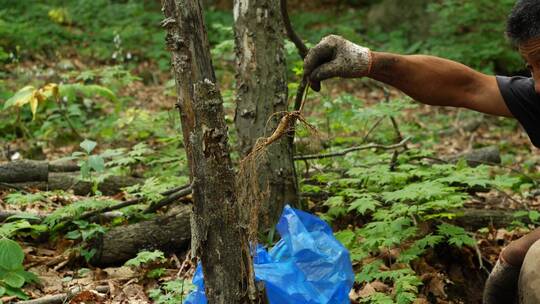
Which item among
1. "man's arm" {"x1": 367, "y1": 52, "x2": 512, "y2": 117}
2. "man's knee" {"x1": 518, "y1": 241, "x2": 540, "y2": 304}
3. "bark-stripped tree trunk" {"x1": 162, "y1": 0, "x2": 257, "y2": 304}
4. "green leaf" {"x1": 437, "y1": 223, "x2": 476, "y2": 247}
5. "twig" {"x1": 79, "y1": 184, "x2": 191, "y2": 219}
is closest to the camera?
"bark-stripped tree trunk" {"x1": 162, "y1": 0, "x2": 257, "y2": 304}

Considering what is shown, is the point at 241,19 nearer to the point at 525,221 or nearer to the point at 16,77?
the point at 525,221

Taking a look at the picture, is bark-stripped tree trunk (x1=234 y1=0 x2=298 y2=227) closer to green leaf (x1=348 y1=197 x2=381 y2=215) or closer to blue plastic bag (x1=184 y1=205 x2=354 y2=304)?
green leaf (x1=348 y1=197 x2=381 y2=215)

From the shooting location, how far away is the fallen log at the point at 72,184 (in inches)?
170

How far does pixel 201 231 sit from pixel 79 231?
161cm

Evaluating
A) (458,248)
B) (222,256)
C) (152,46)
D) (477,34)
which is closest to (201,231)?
(222,256)

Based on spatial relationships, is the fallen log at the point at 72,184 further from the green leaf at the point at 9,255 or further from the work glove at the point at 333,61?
the work glove at the point at 333,61

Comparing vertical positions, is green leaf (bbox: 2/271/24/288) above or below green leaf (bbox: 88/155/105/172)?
below

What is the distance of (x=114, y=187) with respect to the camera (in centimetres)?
444

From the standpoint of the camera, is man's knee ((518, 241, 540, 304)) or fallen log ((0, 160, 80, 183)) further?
fallen log ((0, 160, 80, 183))

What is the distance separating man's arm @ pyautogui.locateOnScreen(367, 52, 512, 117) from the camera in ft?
8.85

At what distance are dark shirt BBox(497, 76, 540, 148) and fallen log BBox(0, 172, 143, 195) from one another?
8.92 ft

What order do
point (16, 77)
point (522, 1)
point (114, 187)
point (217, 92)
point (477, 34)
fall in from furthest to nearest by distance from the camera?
point (477, 34), point (16, 77), point (114, 187), point (522, 1), point (217, 92)

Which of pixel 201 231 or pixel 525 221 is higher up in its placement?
pixel 201 231

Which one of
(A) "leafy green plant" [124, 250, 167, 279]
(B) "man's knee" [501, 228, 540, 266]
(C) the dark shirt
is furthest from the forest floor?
(C) the dark shirt
